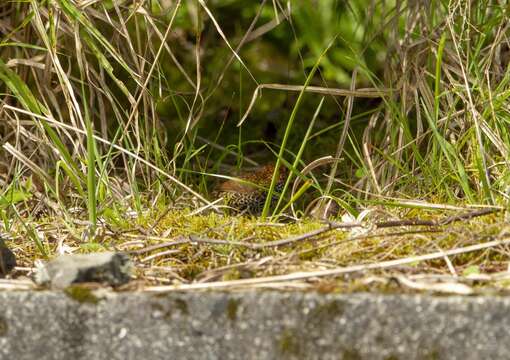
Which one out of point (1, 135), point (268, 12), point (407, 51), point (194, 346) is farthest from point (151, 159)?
point (268, 12)

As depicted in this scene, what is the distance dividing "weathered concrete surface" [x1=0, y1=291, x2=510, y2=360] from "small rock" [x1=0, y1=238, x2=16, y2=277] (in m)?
0.27

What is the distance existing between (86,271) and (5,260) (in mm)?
332

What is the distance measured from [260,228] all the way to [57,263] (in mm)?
488

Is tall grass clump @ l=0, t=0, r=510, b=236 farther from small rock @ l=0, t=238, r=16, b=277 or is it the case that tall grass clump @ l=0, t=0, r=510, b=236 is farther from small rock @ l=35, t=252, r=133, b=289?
small rock @ l=35, t=252, r=133, b=289

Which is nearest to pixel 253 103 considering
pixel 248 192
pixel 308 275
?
pixel 248 192

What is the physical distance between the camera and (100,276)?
1.42 metres

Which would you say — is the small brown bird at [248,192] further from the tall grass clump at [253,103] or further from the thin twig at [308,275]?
the thin twig at [308,275]

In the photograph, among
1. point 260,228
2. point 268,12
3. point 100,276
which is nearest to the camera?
point 100,276

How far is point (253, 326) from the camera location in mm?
1307

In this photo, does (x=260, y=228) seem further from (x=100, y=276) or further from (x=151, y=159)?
(x=151, y=159)

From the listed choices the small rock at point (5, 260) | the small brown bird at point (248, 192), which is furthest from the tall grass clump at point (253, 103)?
the small rock at point (5, 260)

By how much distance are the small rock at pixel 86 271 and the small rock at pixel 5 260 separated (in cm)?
24

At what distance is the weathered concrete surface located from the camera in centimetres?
125

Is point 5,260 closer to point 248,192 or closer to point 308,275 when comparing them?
point 308,275
